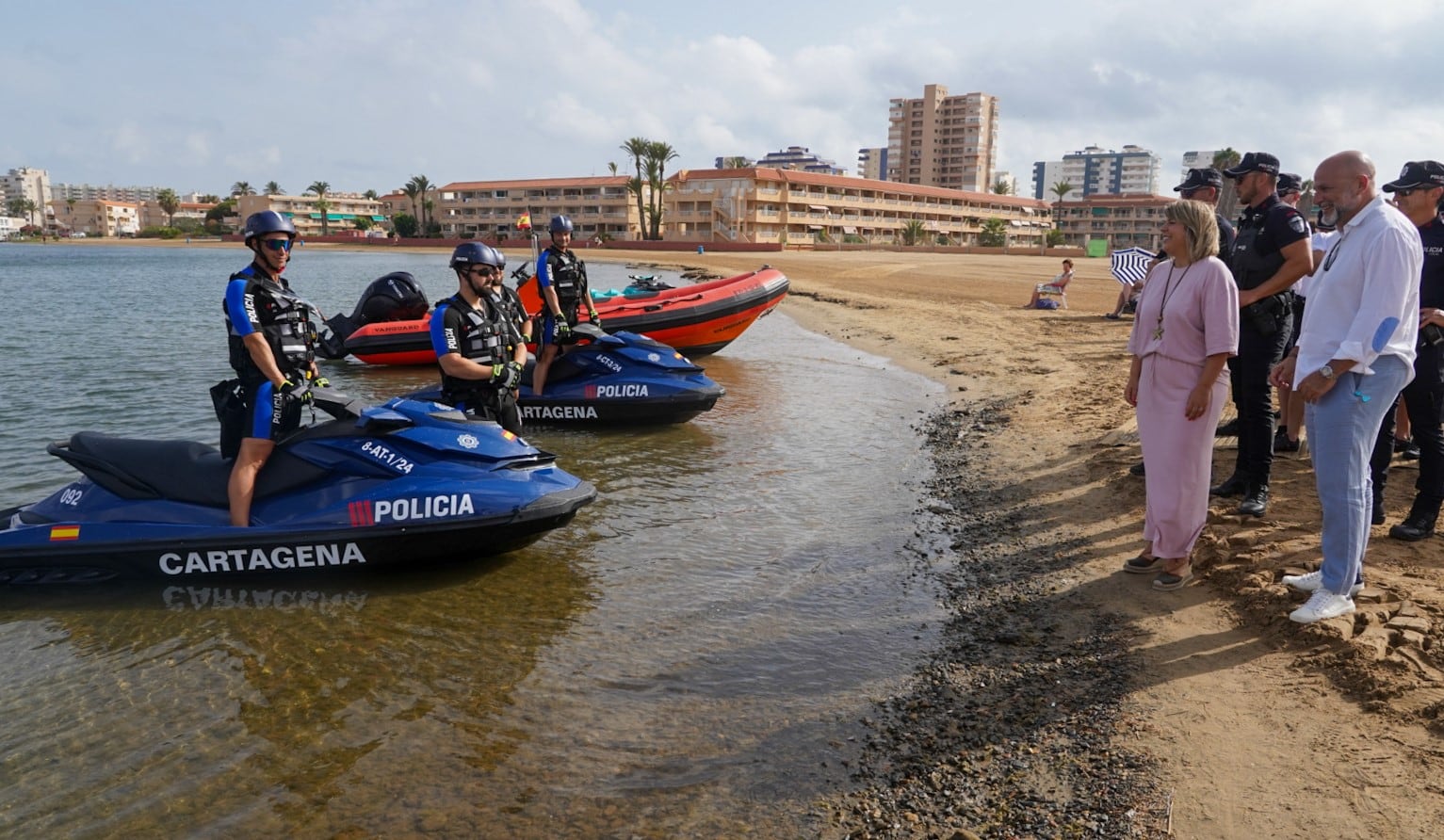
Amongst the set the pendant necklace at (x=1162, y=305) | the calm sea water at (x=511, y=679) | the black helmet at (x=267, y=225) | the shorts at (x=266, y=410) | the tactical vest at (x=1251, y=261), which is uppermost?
the black helmet at (x=267, y=225)

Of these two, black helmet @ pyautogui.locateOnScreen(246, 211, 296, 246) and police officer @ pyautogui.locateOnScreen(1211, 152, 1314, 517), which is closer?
black helmet @ pyautogui.locateOnScreen(246, 211, 296, 246)

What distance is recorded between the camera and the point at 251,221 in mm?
4859

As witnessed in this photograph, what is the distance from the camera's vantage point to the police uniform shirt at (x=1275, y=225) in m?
5.29

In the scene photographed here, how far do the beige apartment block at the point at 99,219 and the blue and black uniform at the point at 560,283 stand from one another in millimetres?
179413

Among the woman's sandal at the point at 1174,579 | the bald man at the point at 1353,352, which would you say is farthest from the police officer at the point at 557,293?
the bald man at the point at 1353,352

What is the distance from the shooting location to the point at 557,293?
9.35 metres

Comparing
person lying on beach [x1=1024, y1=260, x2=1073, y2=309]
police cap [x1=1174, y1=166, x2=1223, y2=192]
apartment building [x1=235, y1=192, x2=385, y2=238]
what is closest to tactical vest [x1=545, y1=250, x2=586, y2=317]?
police cap [x1=1174, y1=166, x2=1223, y2=192]

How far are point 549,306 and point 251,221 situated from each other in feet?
13.7

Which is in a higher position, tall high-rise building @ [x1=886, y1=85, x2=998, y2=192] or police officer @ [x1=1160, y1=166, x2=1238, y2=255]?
tall high-rise building @ [x1=886, y1=85, x2=998, y2=192]

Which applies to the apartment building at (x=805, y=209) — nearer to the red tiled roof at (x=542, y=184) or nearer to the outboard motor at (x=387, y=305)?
the red tiled roof at (x=542, y=184)

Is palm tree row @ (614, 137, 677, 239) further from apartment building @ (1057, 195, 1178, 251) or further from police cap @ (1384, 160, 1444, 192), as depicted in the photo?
police cap @ (1384, 160, 1444, 192)

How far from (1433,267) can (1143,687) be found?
11.2 feet

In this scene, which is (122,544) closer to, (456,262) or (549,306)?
(456,262)

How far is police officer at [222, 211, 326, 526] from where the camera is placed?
4.71m
